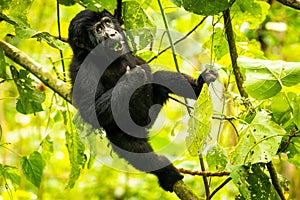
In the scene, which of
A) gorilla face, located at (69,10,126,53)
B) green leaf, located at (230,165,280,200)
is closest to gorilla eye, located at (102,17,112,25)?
gorilla face, located at (69,10,126,53)

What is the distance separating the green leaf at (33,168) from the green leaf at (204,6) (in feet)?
2.93

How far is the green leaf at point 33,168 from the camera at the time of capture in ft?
6.49

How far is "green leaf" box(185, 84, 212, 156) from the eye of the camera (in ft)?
4.74

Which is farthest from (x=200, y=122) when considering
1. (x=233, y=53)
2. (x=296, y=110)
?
(x=233, y=53)

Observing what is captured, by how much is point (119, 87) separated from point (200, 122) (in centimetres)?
123

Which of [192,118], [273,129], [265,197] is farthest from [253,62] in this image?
[265,197]

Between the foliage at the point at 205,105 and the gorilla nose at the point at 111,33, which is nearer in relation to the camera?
the foliage at the point at 205,105

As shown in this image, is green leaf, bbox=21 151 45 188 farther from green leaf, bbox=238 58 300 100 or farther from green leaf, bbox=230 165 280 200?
green leaf, bbox=238 58 300 100

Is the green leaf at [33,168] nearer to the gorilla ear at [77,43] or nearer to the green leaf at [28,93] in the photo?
the green leaf at [28,93]

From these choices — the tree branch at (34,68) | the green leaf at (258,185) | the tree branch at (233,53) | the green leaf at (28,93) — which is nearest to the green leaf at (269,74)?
the green leaf at (258,185)

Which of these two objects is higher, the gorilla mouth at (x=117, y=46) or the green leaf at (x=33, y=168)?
the gorilla mouth at (x=117, y=46)

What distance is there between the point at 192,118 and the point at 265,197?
0.33 meters

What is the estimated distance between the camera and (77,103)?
2.47 metres

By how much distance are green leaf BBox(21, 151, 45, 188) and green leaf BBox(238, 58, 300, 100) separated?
40.2 inches
